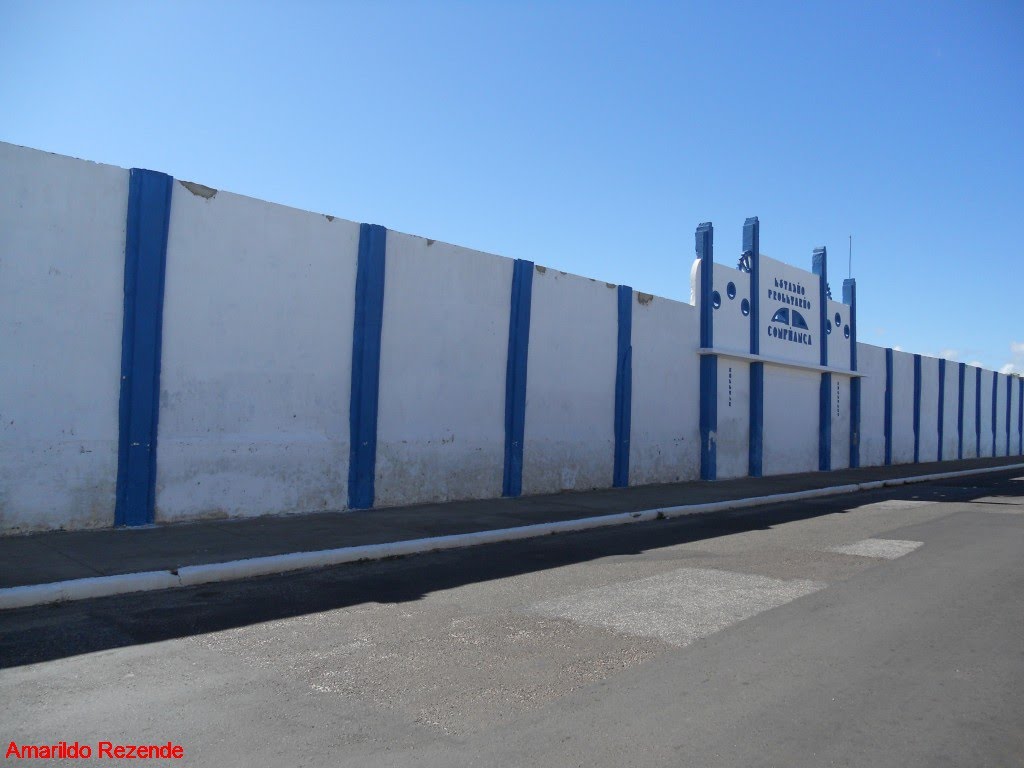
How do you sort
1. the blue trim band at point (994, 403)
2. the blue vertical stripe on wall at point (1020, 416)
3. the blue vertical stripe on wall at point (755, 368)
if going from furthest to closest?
1. the blue vertical stripe on wall at point (1020, 416)
2. the blue trim band at point (994, 403)
3. the blue vertical stripe on wall at point (755, 368)

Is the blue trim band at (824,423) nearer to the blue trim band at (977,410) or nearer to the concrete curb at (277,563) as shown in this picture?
the concrete curb at (277,563)

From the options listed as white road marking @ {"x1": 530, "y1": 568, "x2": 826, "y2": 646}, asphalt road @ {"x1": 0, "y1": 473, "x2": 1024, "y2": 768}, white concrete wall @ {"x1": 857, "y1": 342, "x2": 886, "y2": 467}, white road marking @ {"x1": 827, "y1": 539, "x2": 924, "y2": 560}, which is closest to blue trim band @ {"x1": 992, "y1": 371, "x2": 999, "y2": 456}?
white concrete wall @ {"x1": 857, "y1": 342, "x2": 886, "y2": 467}

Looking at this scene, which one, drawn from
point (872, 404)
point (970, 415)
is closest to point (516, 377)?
point (872, 404)

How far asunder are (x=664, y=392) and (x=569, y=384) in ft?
12.4

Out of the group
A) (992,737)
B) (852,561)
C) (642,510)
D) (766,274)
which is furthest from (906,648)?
(766,274)

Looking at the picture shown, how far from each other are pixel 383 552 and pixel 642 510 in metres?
5.93

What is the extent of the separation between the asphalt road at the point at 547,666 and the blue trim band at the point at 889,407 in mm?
25282

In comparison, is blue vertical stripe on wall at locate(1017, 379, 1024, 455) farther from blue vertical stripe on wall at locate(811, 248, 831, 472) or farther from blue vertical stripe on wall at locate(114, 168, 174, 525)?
blue vertical stripe on wall at locate(114, 168, 174, 525)

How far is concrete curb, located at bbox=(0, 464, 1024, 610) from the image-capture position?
711cm

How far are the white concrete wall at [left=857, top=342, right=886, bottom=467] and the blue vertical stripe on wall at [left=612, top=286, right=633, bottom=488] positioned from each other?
14.7 meters

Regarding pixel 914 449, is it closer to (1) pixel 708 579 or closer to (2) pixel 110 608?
(1) pixel 708 579

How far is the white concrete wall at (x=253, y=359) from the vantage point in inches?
440

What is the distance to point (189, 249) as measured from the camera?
1128 cm

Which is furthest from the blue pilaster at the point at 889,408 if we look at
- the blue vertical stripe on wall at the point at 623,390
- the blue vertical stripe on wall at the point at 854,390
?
the blue vertical stripe on wall at the point at 623,390
